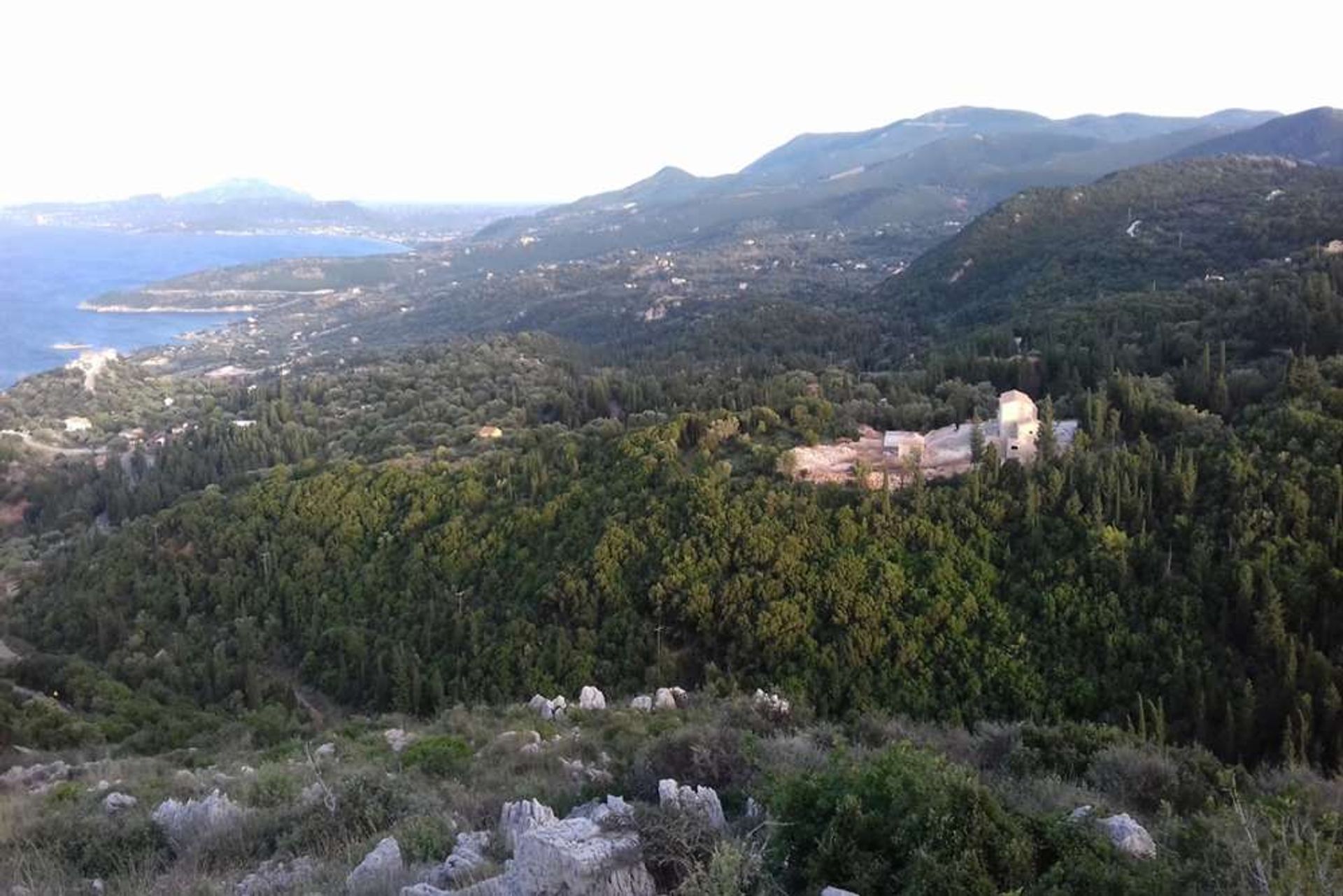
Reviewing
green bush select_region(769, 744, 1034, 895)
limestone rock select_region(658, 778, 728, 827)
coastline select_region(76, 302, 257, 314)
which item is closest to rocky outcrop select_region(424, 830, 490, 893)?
limestone rock select_region(658, 778, 728, 827)

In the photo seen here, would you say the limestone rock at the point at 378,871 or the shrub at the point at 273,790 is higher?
the limestone rock at the point at 378,871

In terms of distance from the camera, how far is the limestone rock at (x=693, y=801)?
24.9ft

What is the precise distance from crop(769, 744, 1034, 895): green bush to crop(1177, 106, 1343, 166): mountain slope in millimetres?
147282

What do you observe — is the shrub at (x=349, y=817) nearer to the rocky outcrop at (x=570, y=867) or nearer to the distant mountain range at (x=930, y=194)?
the rocky outcrop at (x=570, y=867)

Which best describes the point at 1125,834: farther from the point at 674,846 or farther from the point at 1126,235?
the point at 1126,235

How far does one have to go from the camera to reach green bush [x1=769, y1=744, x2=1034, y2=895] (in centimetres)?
595

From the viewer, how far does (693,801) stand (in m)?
7.89

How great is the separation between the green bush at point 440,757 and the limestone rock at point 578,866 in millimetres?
6276

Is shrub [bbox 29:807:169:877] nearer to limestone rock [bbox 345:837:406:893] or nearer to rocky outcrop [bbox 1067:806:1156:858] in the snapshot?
limestone rock [bbox 345:837:406:893]

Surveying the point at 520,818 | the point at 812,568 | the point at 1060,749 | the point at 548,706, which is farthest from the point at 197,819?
the point at 812,568

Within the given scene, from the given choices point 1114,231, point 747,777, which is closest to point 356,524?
point 747,777

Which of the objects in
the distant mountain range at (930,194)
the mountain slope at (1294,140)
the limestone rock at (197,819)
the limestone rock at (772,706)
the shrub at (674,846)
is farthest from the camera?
the distant mountain range at (930,194)

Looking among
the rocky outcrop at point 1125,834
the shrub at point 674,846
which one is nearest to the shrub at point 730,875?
the shrub at point 674,846

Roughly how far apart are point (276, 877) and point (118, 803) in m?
4.54
